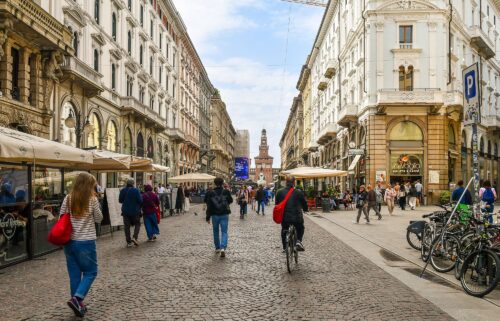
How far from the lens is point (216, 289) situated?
305 inches

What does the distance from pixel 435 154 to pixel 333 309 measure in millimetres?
30336

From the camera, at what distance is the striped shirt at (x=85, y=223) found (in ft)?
20.7

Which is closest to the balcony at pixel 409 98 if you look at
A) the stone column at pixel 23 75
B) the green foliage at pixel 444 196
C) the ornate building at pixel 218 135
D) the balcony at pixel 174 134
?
the green foliage at pixel 444 196

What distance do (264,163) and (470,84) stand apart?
564 ft

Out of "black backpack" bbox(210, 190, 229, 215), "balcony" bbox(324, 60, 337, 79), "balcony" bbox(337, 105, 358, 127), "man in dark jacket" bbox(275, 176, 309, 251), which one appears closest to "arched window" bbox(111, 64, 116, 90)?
"balcony" bbox(337, 105, 358, 127)

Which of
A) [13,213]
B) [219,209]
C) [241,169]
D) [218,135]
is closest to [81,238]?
[13,213]

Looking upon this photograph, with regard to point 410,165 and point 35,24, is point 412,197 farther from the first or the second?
point 35,24

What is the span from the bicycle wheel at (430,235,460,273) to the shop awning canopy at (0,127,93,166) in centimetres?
796

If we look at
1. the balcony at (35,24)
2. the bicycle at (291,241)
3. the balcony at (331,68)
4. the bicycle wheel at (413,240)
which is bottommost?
the bicycle wheel at (413,240)

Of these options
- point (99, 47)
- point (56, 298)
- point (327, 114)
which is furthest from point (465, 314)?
point (327, 114)

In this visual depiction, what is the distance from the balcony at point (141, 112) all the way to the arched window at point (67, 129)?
27.4 feet

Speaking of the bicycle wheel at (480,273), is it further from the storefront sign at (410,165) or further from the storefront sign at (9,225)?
the storefront sign at (410,165)

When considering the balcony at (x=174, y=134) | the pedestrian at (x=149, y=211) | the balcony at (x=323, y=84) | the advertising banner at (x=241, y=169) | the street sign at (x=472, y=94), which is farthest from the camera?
the advertising banner at (x=241, y=169)

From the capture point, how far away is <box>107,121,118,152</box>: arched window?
33312mm
